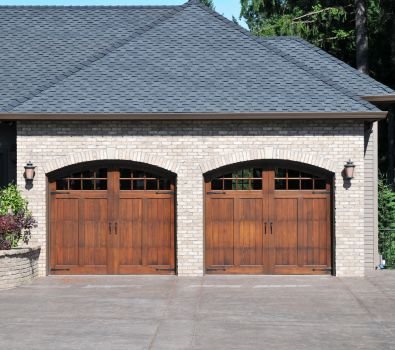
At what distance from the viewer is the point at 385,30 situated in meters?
37.1

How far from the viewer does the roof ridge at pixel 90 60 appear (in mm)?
19562

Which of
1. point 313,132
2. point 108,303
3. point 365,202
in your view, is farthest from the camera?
point 365,202

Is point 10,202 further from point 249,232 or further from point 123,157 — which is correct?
point 249,232

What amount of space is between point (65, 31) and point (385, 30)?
17717 mm

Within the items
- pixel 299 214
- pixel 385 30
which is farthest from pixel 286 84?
pixel 385 30

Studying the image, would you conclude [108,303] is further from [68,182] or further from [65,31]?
[65,31]

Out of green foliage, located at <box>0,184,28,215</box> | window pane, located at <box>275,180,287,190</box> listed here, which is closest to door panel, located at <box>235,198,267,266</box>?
window pane, located at <box>275,180,287,190</box>

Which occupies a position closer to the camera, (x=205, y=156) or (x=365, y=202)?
(x=205, y=156)

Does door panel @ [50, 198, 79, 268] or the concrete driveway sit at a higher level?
door panel @ [50, 198, 79, 268]

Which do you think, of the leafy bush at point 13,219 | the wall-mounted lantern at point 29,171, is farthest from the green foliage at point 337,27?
the leafy bush at point 13,219

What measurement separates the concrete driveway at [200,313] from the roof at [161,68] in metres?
3.85

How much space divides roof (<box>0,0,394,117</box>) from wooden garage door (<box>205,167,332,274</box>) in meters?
1.90

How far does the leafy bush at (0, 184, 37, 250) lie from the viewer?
17.6m

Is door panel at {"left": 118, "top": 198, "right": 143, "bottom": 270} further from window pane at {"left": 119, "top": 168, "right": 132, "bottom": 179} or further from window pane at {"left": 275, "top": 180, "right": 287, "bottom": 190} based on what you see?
window pane at {"left": 275, "top": 180, "right": 287, "bottom": 190}
